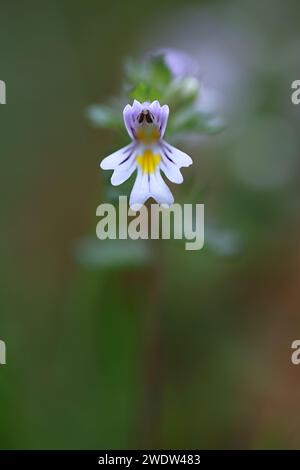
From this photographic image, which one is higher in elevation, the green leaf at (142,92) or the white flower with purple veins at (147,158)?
the green leaf at (142,92)

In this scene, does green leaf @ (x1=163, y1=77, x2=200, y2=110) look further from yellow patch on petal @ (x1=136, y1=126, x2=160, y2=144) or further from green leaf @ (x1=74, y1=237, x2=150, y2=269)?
green leaf @ (x1=74, y1=237, x2=150, y2=269)

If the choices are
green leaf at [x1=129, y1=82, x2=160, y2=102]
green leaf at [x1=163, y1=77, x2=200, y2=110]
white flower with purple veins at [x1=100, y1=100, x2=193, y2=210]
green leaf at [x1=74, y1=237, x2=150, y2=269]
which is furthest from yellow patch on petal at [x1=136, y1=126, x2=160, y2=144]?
green leaf at [x1=74, y1=237, x2=150, y2=269]

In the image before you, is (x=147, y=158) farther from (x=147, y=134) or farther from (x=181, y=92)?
(x=181, y=92)

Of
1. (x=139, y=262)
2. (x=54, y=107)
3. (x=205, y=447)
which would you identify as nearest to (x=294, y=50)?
(x=54, y=107)

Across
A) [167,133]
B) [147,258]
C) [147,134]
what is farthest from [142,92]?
[147,258]

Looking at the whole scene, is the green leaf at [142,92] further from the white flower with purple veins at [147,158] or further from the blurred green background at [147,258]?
the blurred green background at [147,258]

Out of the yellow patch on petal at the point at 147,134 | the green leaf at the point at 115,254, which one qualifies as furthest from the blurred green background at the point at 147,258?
the yellow patch on petal at the point at 147,134
